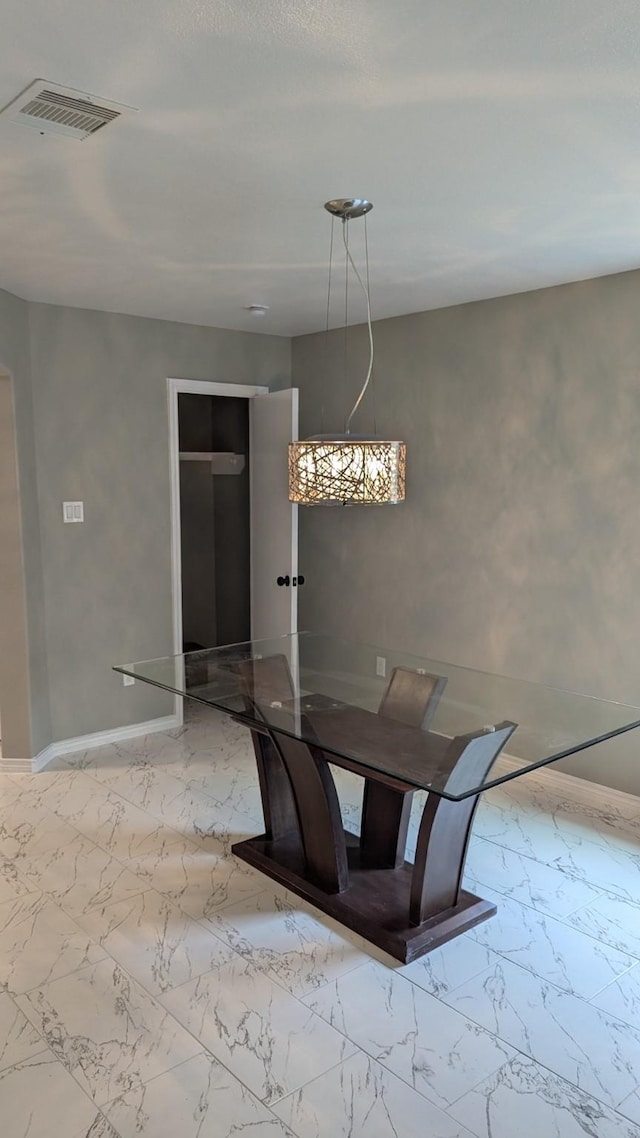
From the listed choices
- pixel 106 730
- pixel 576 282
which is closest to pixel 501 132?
pixel 576 282

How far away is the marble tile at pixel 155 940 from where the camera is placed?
2.46 metres

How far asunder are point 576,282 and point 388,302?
0.97 meters

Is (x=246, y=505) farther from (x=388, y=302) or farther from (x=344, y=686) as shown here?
(x=344, y=686)

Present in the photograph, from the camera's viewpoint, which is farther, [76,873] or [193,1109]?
[76,873]

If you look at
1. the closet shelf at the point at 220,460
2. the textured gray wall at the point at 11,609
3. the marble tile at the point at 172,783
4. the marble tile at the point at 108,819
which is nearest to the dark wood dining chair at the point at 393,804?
the marble tile at the point at 172,783

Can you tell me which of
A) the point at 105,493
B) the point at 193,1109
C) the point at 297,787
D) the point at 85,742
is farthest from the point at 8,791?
the point at 193,1109

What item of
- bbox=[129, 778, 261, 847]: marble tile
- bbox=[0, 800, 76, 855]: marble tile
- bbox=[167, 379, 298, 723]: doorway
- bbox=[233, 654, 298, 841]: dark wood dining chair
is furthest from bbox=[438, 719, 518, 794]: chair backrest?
bbox=[167, 379, 298, 723]: doorway

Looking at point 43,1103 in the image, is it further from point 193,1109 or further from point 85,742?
point 85,742

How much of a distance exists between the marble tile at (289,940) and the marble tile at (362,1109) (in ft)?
1.21

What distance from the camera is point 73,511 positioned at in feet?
14.0

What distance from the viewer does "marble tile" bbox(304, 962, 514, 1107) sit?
80.0 inches

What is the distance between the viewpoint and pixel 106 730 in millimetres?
4543

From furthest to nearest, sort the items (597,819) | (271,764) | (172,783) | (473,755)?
(172,783) → (597,819) → (271,764) → (473,755)

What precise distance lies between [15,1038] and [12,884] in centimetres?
88
